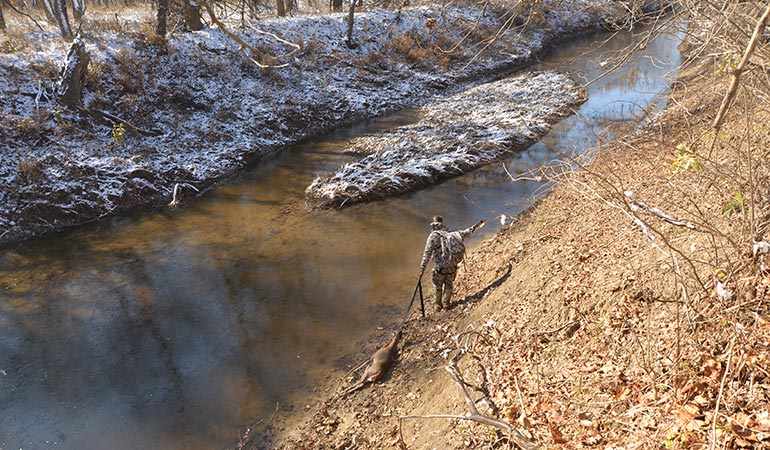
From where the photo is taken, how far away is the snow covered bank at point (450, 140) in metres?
13.3

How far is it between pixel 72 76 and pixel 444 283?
14457 millimetres

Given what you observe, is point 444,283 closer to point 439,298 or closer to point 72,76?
point 439,298

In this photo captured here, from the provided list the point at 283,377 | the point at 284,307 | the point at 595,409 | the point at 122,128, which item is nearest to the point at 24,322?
the point at 284,307

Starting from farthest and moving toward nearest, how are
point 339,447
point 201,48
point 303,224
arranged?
point 201,48, point 303,224, point 339,447

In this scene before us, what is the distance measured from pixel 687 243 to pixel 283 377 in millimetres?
5954

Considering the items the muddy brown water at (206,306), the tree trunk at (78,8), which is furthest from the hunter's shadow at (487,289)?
the tree trunk at (78,8)

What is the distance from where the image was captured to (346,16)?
2667cm

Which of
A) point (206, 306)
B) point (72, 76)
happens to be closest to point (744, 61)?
point (206, 306)

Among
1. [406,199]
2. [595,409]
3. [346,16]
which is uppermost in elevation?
[346,16]

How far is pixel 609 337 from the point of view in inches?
185

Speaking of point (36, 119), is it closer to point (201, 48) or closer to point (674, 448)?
point (201, 48)

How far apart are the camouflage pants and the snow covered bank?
221 inches

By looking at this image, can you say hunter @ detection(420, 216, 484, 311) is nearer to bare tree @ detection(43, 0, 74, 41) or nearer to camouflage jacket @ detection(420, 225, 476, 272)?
camouflage jacket @ detection(420, 225, 476, 272)

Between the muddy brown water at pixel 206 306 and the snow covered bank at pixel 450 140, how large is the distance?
66cm
